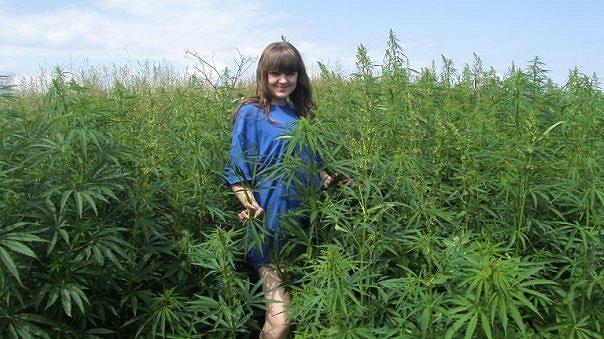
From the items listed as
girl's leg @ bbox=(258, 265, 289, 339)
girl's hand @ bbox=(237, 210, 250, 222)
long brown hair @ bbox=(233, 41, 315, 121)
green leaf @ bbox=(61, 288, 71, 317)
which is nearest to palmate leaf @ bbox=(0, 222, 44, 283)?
green leaf @ bbox=(61, 288, 71, 317)

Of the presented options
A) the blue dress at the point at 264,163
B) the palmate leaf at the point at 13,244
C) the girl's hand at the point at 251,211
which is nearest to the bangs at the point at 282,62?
the blue dress at the point at 264,163

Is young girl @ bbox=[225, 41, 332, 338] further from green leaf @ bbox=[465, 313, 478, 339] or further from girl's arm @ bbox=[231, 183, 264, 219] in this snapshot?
green leaf @ bbox=[465, 313, 478, 339]

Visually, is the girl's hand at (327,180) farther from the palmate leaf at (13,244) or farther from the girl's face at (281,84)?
the palmate leaf at (13,244)

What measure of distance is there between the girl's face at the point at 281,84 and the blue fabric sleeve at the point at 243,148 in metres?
0.15

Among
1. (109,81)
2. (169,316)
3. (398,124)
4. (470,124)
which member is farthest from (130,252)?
(109,81)

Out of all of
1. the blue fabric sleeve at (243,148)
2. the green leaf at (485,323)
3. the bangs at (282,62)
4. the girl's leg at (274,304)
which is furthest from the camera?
the bangs at (282,62)

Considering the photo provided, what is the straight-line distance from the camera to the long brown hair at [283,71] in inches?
127

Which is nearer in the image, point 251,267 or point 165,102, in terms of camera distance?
point 251,267

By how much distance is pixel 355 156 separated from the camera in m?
2.76

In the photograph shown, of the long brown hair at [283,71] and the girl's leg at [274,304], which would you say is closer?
the girl's leg at [274,304]

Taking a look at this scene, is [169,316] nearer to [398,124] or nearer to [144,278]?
[144,278]

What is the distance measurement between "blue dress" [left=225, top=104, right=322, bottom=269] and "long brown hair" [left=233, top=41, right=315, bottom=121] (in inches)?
3.1

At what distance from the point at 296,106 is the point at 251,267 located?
907mm

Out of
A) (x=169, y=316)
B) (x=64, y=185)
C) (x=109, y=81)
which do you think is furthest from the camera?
(x=109, y=81)
